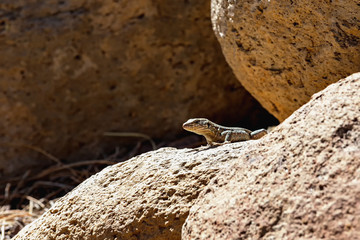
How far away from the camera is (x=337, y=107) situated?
8.31ft

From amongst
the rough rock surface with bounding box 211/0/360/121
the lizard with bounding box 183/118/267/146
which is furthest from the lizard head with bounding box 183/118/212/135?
the rough rock surface with bounding box 211/0/360/121

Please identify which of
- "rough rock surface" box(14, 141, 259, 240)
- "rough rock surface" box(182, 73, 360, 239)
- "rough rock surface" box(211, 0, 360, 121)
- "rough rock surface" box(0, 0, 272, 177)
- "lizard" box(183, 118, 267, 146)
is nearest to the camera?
"rough rock surface" box(182, 73, 360, 239)

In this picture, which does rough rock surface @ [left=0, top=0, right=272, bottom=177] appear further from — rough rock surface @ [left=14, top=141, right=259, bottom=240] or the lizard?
rough rock surface @ [left=14, top=141, right=259, bottom=240]

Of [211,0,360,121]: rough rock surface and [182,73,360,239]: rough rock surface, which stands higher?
[211,0,360,121]: rough rock surface

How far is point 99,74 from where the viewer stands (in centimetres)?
595

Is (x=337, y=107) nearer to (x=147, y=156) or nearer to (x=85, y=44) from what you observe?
(x=147, y=156)

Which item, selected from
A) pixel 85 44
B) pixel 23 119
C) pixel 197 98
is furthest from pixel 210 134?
pixel 23 119

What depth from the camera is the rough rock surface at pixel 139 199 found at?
298 centimetres

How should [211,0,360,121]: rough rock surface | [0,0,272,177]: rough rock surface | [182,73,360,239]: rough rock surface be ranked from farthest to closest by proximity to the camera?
[0,0,272,177]: rough rock surface, [211,0,360,121]: rough rock surface, [182,73,360,239]: rough rock surface

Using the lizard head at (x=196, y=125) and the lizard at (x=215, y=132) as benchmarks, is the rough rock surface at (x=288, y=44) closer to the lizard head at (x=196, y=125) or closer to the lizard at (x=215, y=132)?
the lizard at (x=215, y=132)

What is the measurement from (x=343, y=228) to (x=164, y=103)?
4182 millimetres

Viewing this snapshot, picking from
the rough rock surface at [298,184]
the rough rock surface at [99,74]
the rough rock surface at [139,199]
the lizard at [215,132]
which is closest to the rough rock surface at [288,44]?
the lizard at [215,132]

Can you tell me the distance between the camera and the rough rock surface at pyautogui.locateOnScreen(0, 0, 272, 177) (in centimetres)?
580

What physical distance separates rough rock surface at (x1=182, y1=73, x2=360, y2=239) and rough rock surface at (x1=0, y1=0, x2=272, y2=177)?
3.38 meters
